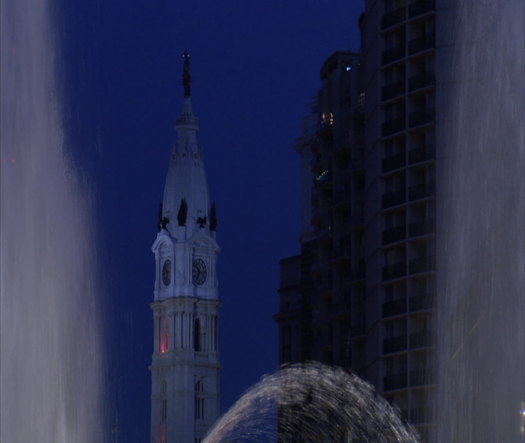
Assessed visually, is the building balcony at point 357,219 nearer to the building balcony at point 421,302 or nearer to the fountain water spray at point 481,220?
the fountain water spray at point 481,220

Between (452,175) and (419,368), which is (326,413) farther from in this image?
(452,175)

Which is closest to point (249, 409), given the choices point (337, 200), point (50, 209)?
point (337, 200)

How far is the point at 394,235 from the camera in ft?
228

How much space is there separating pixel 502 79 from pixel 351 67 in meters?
16.2

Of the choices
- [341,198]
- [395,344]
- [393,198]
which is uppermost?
[341,198]

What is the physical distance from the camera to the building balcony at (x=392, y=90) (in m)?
70.3

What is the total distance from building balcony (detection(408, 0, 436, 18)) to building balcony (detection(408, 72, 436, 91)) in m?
2.59

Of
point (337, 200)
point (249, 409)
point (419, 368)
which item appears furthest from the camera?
point (249, 409)

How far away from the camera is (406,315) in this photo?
6712 cm

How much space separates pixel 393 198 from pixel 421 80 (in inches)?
201

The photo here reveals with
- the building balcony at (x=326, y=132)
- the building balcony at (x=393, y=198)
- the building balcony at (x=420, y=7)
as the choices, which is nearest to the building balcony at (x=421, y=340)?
the building balcony at (x=393, y=198)

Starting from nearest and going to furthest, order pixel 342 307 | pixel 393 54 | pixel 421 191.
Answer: pixel 421 191 → pixel 393 54 → pixel 342 307

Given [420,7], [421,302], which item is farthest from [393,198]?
[420,7]

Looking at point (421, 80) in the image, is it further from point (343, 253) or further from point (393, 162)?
point (343, 253)
